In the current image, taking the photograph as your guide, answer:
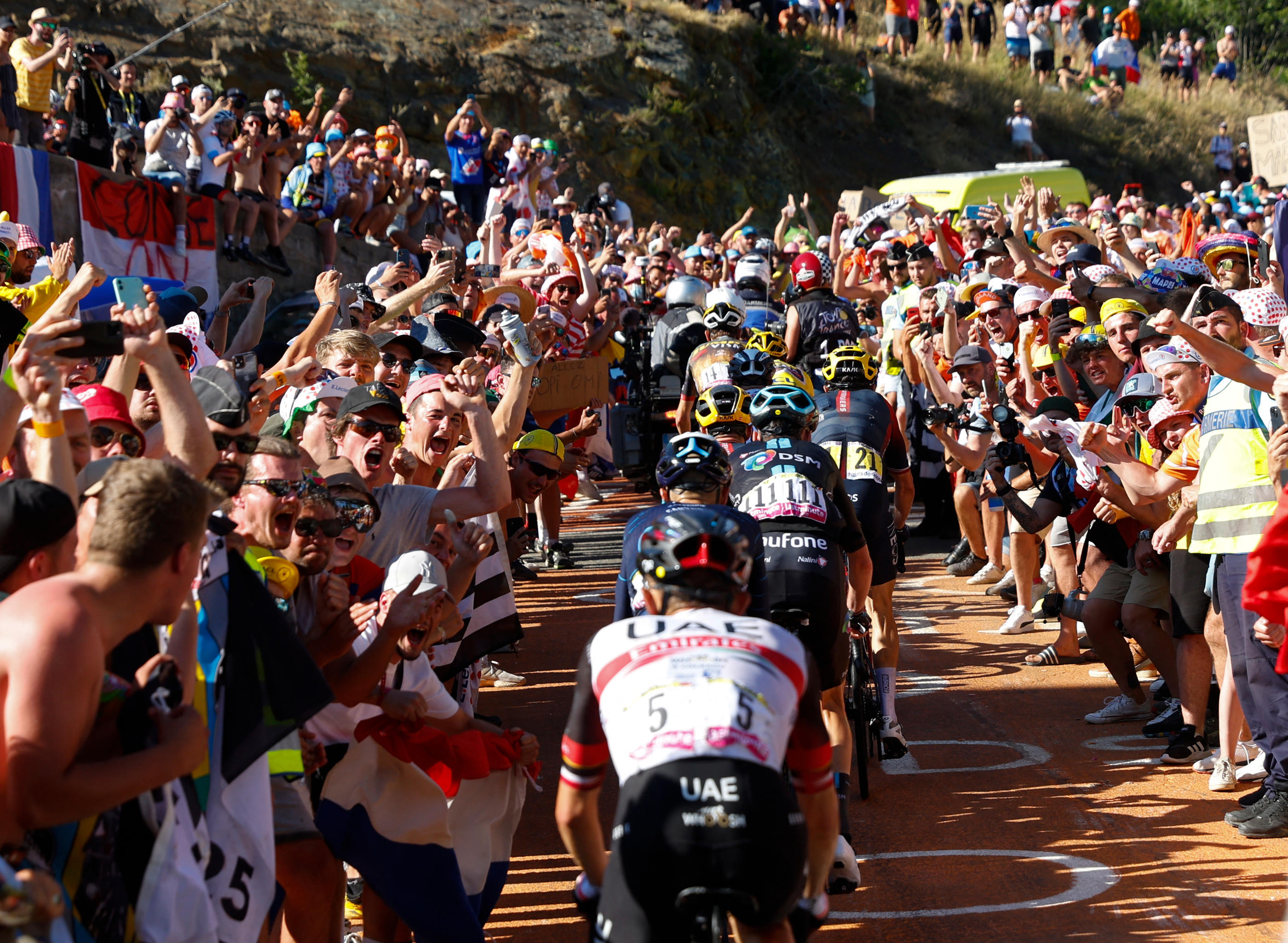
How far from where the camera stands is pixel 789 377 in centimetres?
927

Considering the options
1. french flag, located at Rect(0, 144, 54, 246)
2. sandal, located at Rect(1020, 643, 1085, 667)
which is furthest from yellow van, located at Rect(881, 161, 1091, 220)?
french flag, located at Rect(0, 144, 54, 246)

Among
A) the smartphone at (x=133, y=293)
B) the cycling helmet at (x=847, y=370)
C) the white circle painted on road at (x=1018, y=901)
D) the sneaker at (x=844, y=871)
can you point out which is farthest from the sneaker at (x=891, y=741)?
the smartphone at (x=133, y=293)

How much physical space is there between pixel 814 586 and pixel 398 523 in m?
1.86

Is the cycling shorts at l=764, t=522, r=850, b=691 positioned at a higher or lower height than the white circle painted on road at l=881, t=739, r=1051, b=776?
higher

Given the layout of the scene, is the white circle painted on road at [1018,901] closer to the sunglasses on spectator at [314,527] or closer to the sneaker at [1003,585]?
the sunglasses on spectator at [314,527]

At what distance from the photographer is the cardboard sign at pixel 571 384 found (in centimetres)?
1174

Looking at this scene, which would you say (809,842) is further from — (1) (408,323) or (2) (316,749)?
(1) (408,323)

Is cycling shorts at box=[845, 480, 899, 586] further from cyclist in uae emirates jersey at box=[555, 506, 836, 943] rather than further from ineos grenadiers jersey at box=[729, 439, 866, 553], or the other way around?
cyclist in uae emirates jersey at box=[555, 506, 836, 943]

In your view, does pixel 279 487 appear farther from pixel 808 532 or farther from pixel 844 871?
pixel 844 871

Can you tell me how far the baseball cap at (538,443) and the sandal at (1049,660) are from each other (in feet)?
13.8

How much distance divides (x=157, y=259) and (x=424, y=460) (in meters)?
7.84

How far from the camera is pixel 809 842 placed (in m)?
4.03

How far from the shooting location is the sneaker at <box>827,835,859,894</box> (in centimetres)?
580

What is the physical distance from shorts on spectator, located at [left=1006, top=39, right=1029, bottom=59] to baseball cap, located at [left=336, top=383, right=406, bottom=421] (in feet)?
134
